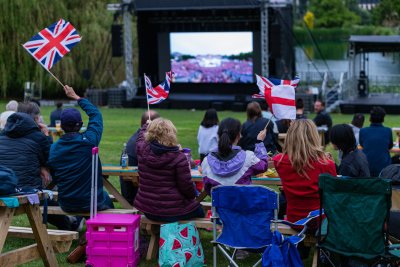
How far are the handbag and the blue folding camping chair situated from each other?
493 mm

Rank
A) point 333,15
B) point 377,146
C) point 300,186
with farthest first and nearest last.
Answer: point 333,15 → point 377,146 → point 300,186

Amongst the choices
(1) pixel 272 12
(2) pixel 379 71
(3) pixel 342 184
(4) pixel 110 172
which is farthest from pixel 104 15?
(3) pixel 342 184

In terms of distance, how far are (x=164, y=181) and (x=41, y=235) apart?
1.15 metres

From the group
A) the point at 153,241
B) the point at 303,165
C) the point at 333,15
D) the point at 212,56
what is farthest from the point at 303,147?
the point at 333,15

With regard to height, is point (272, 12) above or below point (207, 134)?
above

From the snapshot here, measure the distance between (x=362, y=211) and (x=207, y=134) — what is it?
4985 mm

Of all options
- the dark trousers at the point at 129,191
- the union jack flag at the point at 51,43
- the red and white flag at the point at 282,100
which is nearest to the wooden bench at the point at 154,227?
the dark trousers at the point at 129,191

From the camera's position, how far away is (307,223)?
263 inches

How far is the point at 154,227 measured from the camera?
24.6 feet

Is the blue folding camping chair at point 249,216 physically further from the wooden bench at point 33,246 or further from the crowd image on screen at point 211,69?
the crowd image on screen at point 211,69

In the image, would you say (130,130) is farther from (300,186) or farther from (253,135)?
(300,186)

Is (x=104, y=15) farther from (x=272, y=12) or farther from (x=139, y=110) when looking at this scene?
(x=272, y=12)

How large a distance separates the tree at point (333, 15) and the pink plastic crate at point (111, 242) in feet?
221

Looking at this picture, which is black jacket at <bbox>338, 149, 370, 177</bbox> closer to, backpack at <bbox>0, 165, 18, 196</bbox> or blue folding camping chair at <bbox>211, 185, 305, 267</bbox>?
blue folding camping chair at <bbox>211, 185, 305, 267</bbox>
